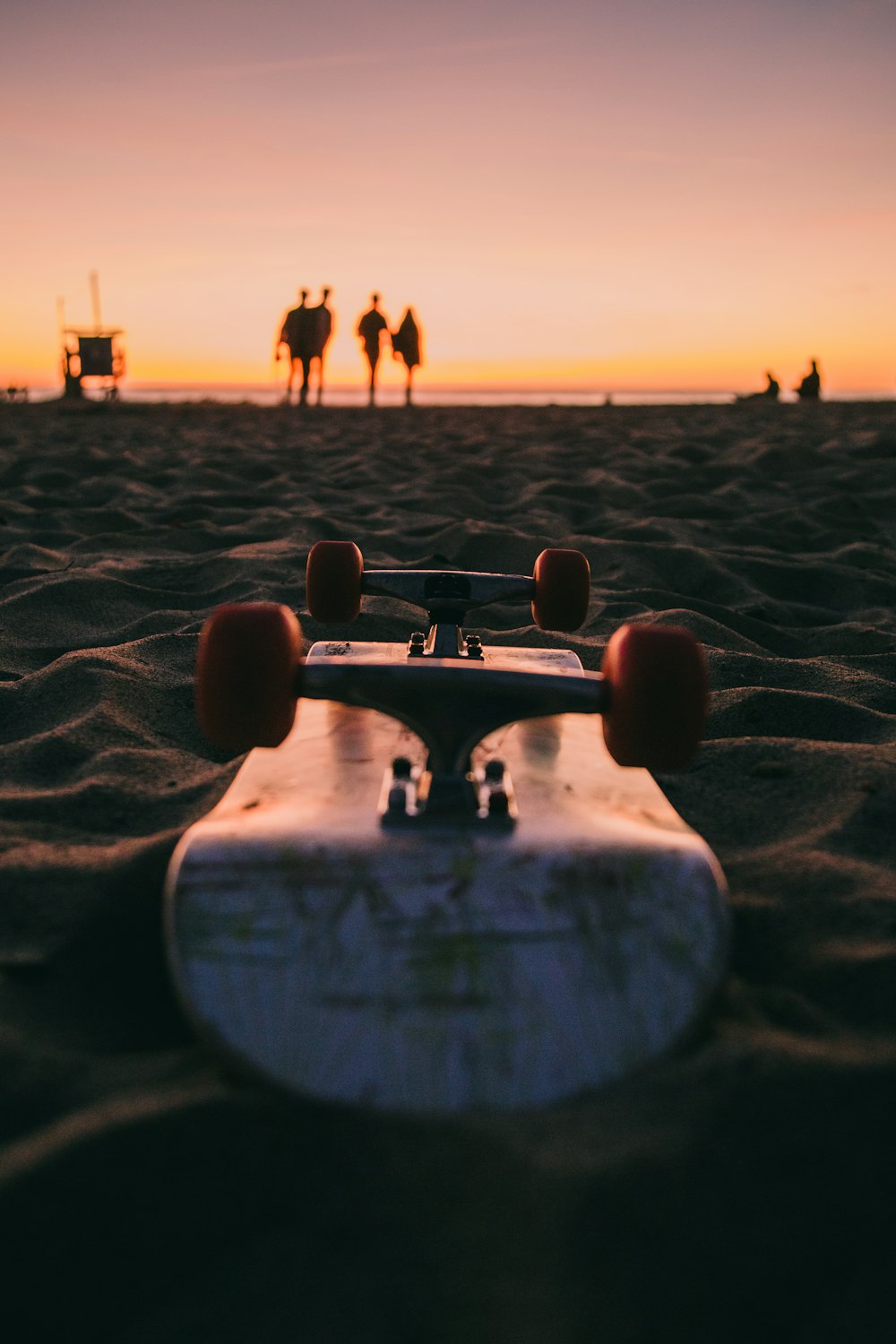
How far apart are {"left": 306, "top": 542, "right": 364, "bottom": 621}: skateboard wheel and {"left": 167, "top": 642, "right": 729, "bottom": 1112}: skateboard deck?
0.74 m

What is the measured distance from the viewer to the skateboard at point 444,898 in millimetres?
850

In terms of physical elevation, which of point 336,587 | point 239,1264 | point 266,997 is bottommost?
point 239,1264

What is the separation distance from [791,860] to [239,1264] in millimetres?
815

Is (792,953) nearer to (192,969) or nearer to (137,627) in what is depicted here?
(192,969)

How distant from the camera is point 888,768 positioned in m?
1.45

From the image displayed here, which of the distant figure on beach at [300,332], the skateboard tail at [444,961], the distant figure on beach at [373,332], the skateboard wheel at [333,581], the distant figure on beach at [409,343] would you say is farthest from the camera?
the distant figure on beach at [409,343]

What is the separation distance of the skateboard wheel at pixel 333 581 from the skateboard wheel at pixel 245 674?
722 mm

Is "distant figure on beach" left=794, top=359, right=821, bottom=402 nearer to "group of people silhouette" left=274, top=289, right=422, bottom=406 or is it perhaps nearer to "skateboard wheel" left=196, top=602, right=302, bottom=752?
"group of people silhouette" left=274, top=289, right=422, bottom=406

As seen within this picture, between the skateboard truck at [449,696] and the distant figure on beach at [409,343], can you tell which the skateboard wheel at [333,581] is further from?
the distant figure on beach at [409,343]

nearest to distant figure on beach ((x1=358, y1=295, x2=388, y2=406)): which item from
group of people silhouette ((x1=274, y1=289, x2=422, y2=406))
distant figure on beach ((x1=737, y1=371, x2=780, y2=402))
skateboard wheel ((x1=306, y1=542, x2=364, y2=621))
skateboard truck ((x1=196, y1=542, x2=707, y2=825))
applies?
group of people silhouette ((x1=274, y1=289, x2=422, y2=406))

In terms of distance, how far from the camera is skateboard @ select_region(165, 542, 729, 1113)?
0.85 meters

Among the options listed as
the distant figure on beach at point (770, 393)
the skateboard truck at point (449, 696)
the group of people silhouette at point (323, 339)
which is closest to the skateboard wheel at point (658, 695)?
the skateboard truck at point (449, 696)

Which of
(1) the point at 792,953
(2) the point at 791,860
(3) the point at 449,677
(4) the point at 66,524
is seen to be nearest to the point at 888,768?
(2) the point at 791,860

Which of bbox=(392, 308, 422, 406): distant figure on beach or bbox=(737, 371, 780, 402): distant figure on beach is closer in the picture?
bbox=(392, 308, 422, 406): distant figure on beach
